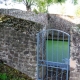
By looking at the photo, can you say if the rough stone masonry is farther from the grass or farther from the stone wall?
the grass

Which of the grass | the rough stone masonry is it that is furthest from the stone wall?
the grass

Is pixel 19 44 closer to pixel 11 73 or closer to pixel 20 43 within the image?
pixel 20 43

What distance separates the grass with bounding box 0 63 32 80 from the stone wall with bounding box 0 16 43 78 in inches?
4.5

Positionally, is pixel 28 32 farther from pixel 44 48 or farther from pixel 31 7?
pixel 31 7

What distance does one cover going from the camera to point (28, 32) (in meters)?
6.11

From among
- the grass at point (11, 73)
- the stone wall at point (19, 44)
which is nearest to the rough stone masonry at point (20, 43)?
the stone wall at point (19, 44)

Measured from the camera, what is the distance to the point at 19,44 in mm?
6238

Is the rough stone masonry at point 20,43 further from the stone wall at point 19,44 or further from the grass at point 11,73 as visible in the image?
the grass at point 11,73

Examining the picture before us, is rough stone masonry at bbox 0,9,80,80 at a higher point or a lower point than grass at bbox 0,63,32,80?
higher

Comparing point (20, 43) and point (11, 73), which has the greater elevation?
point (20, 43)

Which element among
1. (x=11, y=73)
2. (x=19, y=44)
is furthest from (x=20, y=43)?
(x=11, y=73)

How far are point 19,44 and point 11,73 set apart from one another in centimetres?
96

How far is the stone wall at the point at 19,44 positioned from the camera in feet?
20.0

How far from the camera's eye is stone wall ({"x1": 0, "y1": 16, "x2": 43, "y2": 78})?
6.10 meters
